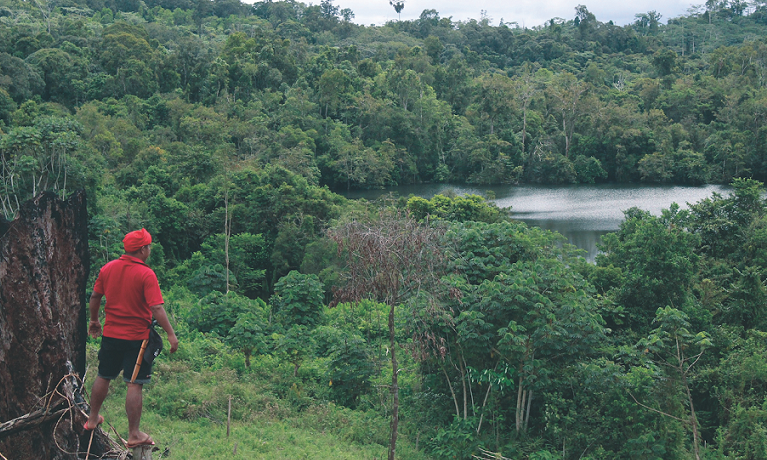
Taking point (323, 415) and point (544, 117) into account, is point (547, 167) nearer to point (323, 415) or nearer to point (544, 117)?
point (544, 117)

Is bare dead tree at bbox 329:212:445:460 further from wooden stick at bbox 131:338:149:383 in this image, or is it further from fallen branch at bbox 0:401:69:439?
fallen branch at bbox 0:401:69:439

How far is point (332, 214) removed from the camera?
21.5 metres

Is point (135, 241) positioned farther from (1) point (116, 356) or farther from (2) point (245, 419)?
(2) point (245, 419)

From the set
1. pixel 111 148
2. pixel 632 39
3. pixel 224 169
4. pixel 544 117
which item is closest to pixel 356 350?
pixel 224 169

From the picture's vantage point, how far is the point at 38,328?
3541 mm

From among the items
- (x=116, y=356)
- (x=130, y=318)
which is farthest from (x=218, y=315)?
(x=130, y=318)

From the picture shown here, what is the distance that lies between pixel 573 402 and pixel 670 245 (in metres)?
4.28

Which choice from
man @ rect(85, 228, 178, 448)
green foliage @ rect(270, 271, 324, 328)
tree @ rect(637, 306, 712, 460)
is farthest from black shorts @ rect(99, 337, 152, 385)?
green foliage @ rect(270, 271, 324, 328)

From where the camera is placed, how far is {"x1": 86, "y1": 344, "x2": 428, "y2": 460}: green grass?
7.42 metres

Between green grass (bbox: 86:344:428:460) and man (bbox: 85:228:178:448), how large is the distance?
10.6ft

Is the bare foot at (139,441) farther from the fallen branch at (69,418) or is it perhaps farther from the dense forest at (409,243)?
the dense forest at (409,243)

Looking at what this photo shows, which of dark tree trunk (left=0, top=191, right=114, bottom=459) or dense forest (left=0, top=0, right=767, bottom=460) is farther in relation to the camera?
dense forest (left=0, top=0, right=767, bottom=460)

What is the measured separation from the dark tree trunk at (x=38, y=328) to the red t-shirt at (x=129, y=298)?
257mm

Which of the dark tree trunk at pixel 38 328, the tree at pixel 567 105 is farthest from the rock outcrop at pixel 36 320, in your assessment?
the tree at pixel 567 105
